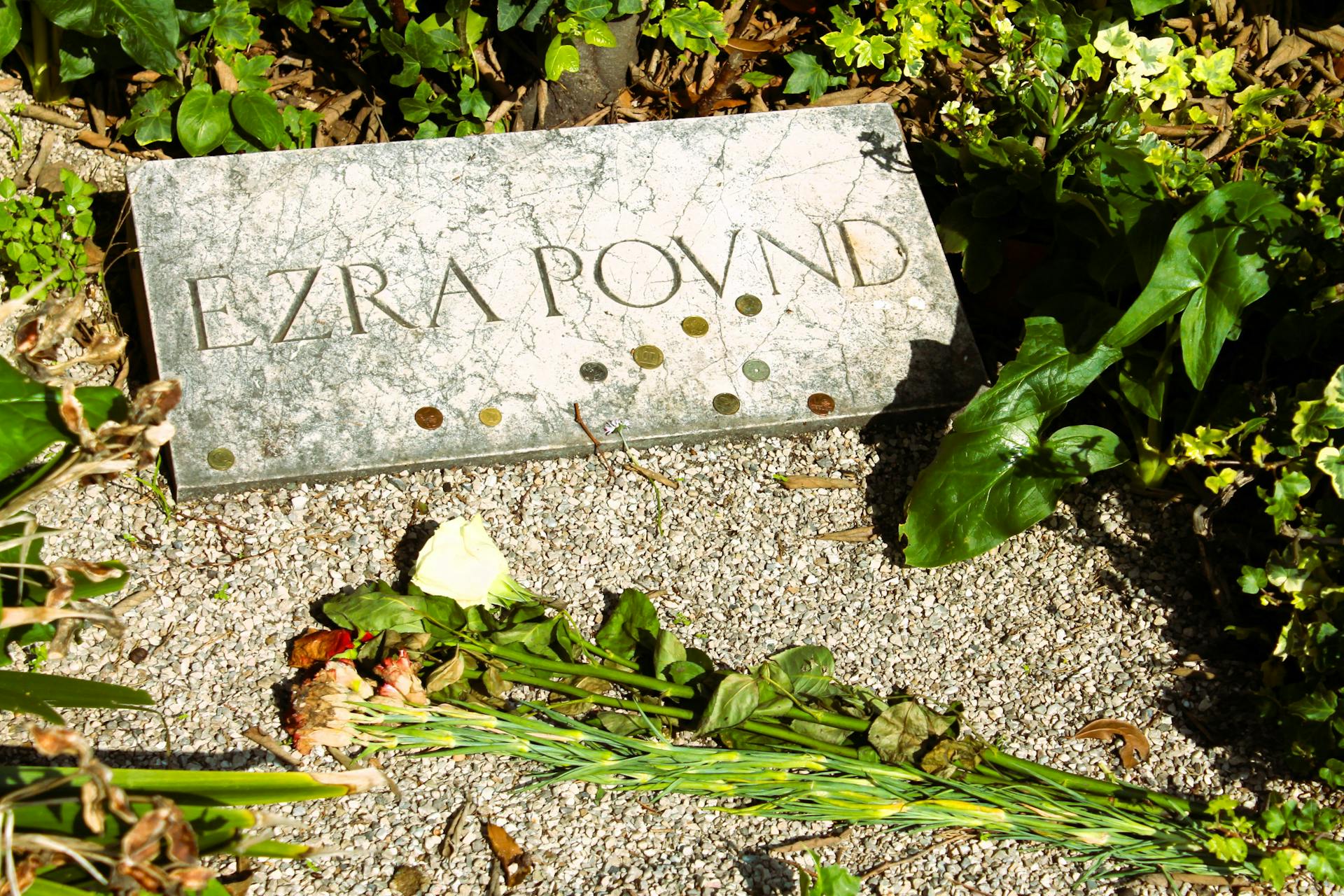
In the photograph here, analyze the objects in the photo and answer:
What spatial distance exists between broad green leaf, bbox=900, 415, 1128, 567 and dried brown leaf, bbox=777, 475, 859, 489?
18cm

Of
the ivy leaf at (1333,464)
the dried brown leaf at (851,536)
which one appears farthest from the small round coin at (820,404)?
the ivy leaf at (1333,464)

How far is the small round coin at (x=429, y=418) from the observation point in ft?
7.60

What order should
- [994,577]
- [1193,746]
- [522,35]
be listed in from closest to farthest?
1. [1193,746]
2. [994,577]
3. [522,35]

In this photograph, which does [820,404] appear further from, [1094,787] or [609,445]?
[1094,787]

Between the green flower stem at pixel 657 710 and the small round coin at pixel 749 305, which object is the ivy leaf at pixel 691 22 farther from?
the green flower stem at pixel 657 710

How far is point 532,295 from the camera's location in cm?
247

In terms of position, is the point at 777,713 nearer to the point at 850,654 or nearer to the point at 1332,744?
the point at 850,654

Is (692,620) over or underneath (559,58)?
underneath

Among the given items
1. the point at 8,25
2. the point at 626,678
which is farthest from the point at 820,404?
the point at 8,25

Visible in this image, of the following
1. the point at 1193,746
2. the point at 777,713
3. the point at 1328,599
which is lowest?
the point at 1193,746

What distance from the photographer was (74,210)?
249cm

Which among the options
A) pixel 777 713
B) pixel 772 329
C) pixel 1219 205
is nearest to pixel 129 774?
pixel 777 713

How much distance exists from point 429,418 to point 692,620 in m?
0.64

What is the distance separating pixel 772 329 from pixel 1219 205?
86 centimetres
